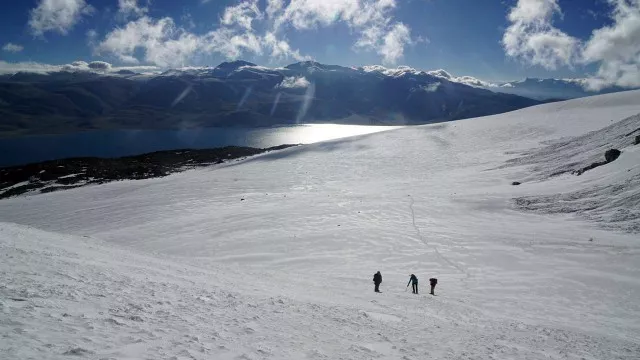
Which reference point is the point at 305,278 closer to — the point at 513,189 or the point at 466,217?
the point at 466,217

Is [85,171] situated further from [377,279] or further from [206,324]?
[206,324]

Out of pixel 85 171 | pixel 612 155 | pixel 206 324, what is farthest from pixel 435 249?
pixel 85 171

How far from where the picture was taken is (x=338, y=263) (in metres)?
23.9

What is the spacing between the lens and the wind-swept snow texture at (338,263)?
9.01 m

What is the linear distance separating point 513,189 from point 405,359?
110ft

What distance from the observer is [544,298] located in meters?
18.2

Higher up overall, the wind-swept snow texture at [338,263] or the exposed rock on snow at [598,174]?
the exposed rock on snow at [598,174]

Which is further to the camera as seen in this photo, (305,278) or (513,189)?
(513,189)

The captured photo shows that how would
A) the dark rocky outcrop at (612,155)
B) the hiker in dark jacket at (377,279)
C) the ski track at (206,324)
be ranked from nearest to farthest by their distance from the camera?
the ski track at (206,324) → the hiker in dark jacket at (377,279) → the dark rocky outcrop at (612,155)

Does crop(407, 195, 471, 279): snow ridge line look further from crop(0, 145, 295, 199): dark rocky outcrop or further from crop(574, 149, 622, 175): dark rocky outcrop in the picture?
crop(0, 145, 295, 199): dark rocky outcrop

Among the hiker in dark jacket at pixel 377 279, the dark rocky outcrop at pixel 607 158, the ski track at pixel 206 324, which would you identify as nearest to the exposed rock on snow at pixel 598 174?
the dark rocky outcrop at pixel 607 158

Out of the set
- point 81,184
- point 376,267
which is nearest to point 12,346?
point 376,267

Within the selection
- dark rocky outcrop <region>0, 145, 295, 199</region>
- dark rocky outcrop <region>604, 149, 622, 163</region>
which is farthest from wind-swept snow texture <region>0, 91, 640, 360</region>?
dark rocky outcrop <region>0, 145, 295, 199</region>

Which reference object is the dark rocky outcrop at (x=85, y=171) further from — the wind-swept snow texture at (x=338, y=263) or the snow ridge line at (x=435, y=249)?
the snow ridge line at (x=435, y=249)
